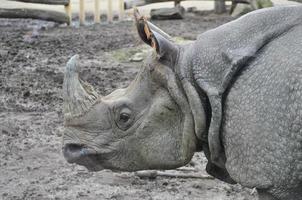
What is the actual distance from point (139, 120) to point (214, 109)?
18.7 inches

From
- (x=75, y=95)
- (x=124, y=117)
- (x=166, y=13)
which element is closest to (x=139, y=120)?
(x=124, y=117)

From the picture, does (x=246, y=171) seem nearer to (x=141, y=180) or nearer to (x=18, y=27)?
(x=141, y=180)

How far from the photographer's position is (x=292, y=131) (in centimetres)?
258

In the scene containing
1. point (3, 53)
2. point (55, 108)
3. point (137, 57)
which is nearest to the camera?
point (55, 108)

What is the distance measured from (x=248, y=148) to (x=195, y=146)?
0.37m

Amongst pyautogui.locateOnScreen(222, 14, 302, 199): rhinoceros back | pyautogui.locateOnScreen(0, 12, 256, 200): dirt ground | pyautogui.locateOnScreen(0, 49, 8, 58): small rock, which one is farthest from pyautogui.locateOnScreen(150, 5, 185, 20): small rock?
pyautogui.locateOnScreen(222, 14, 302, 199): rhinoceros back

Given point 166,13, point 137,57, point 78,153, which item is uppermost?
point 78,153

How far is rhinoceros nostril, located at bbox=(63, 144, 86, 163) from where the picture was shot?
3289 millimetres

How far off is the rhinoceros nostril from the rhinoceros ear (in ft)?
1.84

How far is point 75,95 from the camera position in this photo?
130 inches

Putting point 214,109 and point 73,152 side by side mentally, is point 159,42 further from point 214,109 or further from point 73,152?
point 73,152

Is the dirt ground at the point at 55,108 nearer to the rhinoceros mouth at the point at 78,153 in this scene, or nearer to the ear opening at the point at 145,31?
the rhinoceros mouth at the point at 78,153

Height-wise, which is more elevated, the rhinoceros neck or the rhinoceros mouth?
the rhinoceros neck

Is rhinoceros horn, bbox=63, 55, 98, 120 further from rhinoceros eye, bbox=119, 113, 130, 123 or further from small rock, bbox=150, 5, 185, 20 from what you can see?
small rock, bbox=150, 5, 185, 20
